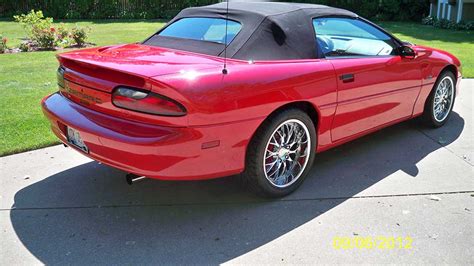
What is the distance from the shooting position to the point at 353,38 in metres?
4.72

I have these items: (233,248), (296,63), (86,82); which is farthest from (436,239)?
(86,82)

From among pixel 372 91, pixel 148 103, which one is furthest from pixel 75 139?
pixel 372 91

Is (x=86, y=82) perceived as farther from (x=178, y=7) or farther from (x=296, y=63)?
(x=178, y=7)

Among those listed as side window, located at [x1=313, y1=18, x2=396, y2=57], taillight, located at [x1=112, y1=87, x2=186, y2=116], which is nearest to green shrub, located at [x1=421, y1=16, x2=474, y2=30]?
side window, located at [x1=313, y1=18, x2=396, y2=57]

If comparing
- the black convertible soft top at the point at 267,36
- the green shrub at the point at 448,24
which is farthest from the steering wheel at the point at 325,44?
the green shrub at the point at 448,24

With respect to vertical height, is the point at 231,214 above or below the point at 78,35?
below

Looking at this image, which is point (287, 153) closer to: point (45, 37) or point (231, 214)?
point (231, 214)

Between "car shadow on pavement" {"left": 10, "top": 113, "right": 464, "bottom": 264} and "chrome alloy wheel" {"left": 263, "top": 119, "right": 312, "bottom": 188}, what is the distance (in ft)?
0.56

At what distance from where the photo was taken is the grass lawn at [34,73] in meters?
4.97

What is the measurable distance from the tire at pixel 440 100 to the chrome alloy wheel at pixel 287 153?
2.23m

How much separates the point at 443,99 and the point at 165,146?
3969 millimetres

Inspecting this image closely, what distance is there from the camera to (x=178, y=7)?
72.1 ft

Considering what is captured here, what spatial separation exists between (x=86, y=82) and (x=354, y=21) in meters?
2.63

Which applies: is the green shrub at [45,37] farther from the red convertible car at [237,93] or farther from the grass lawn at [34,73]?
the red convertible car at [237,93]
